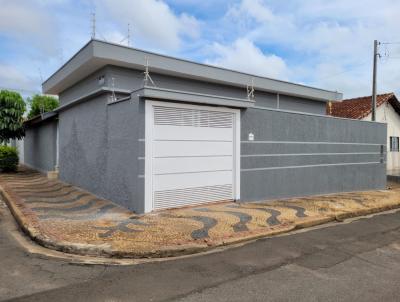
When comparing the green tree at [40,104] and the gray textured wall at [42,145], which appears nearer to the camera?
the gray textured wall at [42,145]

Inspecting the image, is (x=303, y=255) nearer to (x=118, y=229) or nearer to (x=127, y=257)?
(x=127, y=257)

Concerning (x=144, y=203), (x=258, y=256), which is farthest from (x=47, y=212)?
(x=258, y=256)

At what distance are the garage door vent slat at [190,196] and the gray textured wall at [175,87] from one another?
12.4ft

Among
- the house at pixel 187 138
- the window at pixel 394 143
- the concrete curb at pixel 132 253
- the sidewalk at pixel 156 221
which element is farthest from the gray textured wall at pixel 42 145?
the window at pixel 394 143

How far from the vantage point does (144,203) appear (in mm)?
7945

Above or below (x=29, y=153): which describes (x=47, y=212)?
Answer: below

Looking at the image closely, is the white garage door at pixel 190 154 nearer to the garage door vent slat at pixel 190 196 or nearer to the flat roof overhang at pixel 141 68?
the garage door vent slat at pixel 190 196

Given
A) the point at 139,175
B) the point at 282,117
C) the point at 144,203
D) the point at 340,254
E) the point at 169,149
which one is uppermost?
the point at 282,117

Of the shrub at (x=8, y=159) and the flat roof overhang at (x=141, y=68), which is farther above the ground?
the flat roof overhang at (x=141, y=68)

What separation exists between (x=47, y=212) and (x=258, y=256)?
5.09 metres

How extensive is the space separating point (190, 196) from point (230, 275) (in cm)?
416

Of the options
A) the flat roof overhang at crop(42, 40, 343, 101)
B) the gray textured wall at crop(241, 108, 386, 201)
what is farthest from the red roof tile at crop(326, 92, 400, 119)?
the gray textured wall at crop(241, 108, 386, 201)

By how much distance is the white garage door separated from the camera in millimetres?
8195

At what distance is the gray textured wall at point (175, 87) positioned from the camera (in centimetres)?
1052
